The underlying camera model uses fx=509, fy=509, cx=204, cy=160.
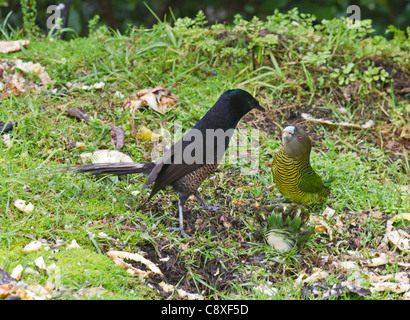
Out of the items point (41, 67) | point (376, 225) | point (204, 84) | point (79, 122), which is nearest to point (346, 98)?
point (204, 84)

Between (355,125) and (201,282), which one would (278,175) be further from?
(355,125)

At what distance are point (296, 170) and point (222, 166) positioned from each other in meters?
0.95

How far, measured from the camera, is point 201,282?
3514 millimetres

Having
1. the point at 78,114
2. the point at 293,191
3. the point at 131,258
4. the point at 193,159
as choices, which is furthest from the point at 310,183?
the point at 78,114

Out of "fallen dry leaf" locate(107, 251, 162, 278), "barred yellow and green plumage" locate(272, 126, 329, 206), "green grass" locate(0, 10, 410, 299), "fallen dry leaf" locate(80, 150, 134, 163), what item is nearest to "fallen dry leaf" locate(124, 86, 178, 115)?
"green grass" locate(0, 10, 410, 299)

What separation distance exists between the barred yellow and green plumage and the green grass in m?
0.29

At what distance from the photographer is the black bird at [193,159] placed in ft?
12.9

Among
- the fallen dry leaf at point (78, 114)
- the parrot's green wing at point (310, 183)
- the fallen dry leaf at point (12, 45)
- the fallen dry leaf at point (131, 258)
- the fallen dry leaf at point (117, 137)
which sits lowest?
the fallen dry leaf at point (131, 258)

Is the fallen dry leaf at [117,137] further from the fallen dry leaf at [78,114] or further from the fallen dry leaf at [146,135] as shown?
the fallen dry leaf at [78,114]

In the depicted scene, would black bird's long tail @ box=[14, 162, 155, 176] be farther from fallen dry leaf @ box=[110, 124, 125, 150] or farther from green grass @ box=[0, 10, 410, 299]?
fallen dry leaf @ box=[110, 124, 125, 150]

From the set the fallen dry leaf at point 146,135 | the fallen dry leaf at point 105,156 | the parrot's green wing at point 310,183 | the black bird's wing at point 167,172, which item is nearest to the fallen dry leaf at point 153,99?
the fallen dry leaf at point 146,135

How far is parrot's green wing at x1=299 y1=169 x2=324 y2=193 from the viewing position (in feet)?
13.5

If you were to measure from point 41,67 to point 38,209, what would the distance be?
2.39m

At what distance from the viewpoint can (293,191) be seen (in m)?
4.16
